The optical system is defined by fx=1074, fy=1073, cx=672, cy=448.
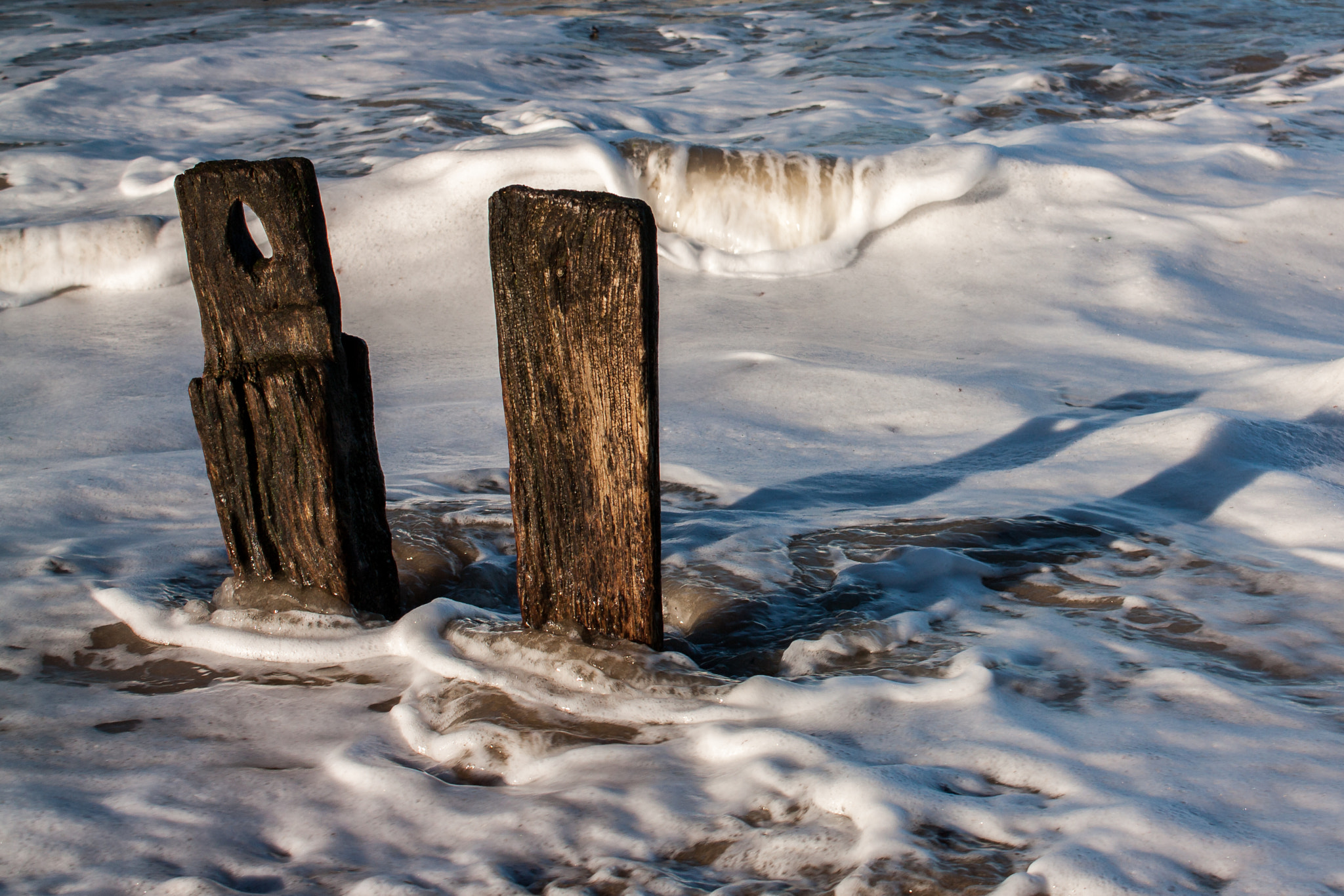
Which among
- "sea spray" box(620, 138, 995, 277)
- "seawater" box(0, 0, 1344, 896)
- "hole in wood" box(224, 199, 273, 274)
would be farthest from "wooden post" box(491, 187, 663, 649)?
"sea spray" box(620, 138, 995, 277)

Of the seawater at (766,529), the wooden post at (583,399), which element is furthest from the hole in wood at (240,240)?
the seawater at (766,529)

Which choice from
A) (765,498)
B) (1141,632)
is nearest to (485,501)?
(765,498)

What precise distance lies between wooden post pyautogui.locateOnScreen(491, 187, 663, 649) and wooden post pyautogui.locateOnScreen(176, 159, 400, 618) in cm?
46

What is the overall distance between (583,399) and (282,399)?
30.2 inches

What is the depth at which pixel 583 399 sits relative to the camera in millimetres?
2332

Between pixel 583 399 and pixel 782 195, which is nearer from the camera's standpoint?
pixel 583 399

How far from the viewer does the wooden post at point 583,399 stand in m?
2.23

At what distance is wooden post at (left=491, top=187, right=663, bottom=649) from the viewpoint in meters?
2.23

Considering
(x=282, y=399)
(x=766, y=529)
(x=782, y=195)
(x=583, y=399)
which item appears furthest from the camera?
(x=782, y=195)

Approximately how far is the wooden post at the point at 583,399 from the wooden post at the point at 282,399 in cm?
46

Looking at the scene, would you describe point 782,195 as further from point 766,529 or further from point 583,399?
point 583,399

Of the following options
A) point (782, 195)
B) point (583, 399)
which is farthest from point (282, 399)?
point (782, 195)

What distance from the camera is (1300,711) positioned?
2328mm

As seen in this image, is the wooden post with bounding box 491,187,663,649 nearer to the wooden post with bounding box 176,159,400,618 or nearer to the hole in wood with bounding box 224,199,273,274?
the wooden post with bounding box 176,159,400,618
